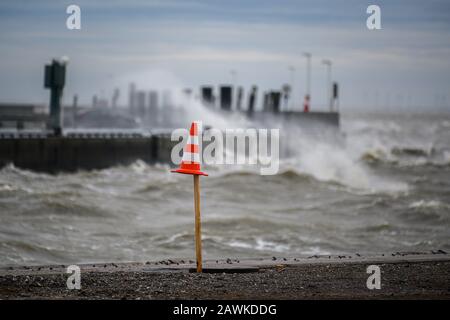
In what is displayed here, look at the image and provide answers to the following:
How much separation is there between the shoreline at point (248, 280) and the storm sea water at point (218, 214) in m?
7.24

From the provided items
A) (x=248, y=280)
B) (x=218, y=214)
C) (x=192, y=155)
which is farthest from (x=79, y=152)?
(x=248, y=280)

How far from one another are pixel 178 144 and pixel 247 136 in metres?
9.46

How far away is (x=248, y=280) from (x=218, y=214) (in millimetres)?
18689

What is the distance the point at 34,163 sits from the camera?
1843 inches

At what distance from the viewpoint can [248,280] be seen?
12148 mm

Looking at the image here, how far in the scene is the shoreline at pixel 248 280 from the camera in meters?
10.9

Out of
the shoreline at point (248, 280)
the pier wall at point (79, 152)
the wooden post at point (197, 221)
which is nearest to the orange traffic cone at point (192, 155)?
the wooden post at point (197, 221)

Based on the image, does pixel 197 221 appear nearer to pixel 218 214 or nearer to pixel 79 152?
pixel 218 214

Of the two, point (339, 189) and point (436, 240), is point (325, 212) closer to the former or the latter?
point (436, 240)

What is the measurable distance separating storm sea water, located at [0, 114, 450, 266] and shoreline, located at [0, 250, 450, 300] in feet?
23.7

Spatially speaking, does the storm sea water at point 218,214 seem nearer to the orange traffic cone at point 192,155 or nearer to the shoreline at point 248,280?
the shoreline at point 248,280

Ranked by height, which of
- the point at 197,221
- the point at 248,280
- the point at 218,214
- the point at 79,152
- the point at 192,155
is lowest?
the point at 79,152

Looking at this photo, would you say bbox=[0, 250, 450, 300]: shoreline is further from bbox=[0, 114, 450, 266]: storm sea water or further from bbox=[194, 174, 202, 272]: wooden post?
bbox=[0, 114, 450, 266]: storm sea water
